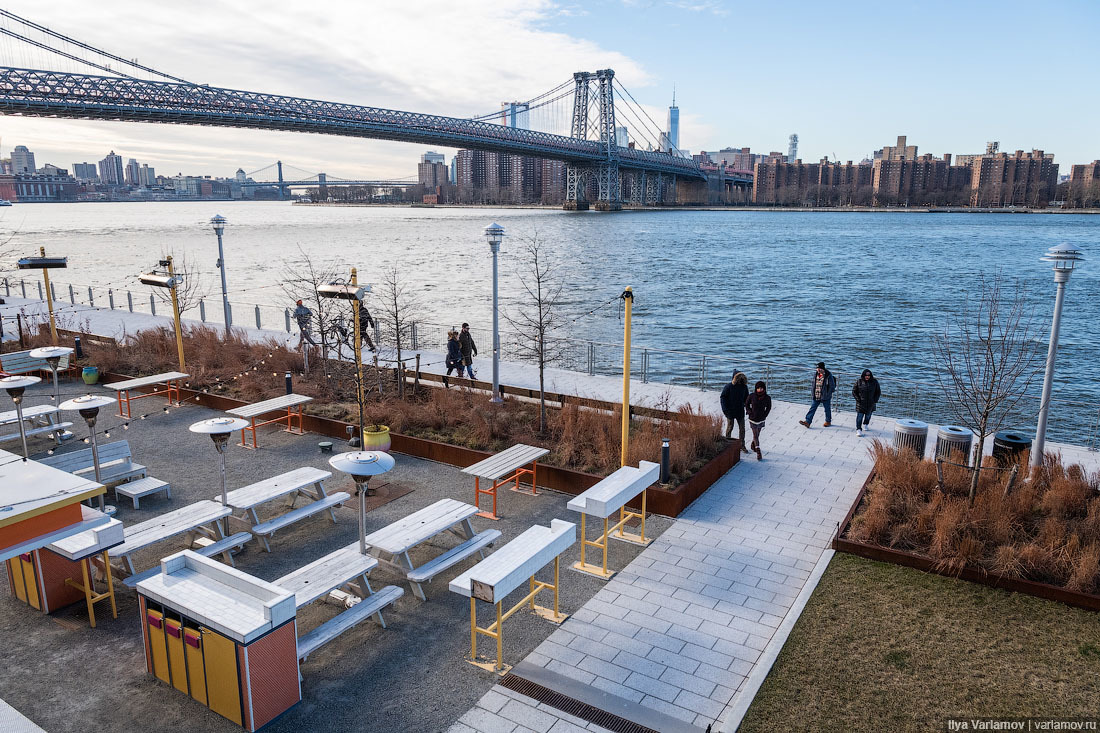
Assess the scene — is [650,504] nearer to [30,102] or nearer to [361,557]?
[361,557]

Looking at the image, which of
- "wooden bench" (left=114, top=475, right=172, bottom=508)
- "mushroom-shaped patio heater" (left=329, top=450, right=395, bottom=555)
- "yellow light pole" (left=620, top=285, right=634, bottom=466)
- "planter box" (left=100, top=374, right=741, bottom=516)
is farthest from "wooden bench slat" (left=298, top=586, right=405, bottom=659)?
"wooden bench" (left=114, top=475, right=172, bottom=508)

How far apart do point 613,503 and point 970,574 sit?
152 inches

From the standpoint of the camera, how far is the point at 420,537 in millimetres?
7809

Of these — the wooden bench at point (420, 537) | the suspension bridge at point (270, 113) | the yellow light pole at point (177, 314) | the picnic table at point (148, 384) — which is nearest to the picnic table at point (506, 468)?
the wooden bench at point (420, 537)

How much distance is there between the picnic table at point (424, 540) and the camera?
7.59m

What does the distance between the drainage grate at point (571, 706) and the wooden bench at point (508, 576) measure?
0.24 m

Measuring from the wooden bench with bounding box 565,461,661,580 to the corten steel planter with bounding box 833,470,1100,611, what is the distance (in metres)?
2.29

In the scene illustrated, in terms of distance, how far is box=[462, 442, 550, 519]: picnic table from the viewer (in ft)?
32.1

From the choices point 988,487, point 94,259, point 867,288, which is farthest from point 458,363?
point 94,259

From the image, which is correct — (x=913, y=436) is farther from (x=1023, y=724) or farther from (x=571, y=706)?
(x=571, y=706)

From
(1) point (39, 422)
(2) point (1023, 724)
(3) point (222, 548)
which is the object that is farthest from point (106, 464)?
(2) point (1023, 724)

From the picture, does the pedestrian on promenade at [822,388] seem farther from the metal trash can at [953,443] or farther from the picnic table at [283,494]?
the picnic table at [283,494]

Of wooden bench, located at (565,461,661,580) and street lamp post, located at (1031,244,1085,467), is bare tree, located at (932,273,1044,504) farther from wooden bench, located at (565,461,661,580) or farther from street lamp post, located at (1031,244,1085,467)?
wooden bench, located at (565,461,661,580)

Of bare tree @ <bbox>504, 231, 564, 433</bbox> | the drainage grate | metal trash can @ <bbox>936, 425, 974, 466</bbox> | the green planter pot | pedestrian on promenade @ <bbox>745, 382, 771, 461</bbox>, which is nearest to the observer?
the drainage grate
